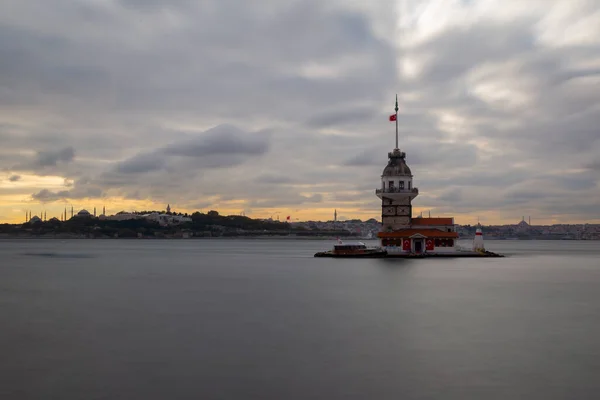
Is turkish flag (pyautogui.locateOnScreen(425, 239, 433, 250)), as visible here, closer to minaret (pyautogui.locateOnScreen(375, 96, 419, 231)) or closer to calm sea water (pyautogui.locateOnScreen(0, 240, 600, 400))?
minaret (pyautogui.locateOnScreen(375, 96, 419, 231))

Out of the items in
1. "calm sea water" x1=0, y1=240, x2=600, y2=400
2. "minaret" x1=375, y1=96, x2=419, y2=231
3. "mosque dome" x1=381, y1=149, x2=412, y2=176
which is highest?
"mosque dome" x1=381, y1=149, x2=412, y2=176

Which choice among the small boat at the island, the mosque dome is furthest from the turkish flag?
the mosque dome

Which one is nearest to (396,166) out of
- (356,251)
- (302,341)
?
(356,251)

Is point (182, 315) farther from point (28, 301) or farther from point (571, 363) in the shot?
point (571, 363)

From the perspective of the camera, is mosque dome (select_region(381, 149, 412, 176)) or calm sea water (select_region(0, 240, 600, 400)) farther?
mosque dome (select_region(381, 149, 412, 176))

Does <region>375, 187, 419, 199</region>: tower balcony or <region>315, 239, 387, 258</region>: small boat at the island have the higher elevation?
<region>375, 187, 419, 199</region>: tower balcony

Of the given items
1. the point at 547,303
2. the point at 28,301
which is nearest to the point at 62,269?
the point at 28,301

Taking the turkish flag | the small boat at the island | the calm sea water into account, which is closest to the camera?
the calm sea water

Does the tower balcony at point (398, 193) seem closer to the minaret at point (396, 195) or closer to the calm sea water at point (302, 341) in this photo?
the minaret at point (396, 195)

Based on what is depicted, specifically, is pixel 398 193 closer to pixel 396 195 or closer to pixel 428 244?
pixel 396 195

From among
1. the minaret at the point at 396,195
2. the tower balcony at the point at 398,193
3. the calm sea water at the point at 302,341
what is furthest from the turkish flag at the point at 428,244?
the calm sea water at the point at 302,341
